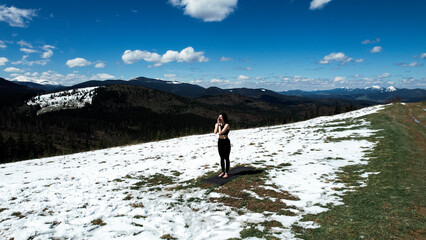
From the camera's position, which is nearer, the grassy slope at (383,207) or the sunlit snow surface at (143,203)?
the grassy slope at (383,207)

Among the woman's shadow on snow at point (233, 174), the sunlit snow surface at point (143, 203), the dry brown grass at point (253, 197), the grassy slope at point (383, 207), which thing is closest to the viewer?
the grassy slope at point (383, 207)

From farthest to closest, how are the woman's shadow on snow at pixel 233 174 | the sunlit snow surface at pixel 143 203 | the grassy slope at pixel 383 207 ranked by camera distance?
the woman's shadow on snow at pixel 233 174
the sunlit snow surface at pixel 143 203
the grassy slope at pixel 383 207

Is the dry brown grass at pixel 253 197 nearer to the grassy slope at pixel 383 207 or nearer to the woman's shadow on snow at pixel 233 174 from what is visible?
the woman's shadow on snow at pixel 233 174

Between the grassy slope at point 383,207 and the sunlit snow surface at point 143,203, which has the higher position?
the grassy slope at point 383,207

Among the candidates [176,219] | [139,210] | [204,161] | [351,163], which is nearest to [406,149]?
[351,163]

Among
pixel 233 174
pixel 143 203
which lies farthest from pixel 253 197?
pixel 143 203

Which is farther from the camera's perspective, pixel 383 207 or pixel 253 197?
pixel 253 197

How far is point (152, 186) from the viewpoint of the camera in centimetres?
1176

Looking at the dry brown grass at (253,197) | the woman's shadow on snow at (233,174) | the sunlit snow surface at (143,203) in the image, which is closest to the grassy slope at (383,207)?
the sunlit snow surface at (143,203)

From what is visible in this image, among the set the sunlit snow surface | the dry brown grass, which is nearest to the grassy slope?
Result: the sunlit snow surface

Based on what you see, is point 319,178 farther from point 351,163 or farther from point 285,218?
point 285,218

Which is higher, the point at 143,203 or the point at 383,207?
the point at 383,207

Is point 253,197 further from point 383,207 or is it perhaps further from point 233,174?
Result: point 383,207

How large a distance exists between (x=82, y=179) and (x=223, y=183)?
9.54m
